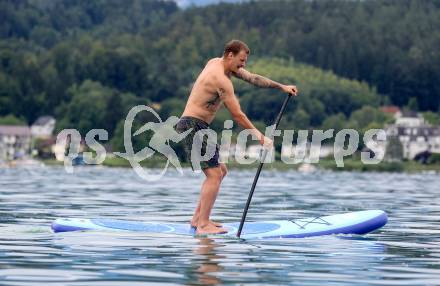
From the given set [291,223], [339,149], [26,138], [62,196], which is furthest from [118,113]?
[291,223]

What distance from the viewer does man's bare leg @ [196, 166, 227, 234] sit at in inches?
760

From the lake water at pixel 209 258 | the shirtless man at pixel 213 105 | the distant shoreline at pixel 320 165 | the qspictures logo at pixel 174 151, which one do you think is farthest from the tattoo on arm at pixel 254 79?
the distant shoreline at pixel 320 165

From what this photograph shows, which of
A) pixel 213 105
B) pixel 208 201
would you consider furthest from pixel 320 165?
pixel 208 201

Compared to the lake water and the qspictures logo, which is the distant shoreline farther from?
the lake water

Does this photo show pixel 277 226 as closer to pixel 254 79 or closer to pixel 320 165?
pixel 254 79

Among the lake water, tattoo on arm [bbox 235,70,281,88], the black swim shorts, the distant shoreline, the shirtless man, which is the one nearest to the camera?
the lake water

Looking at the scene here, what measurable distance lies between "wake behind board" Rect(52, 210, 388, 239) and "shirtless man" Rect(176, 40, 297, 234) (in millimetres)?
441

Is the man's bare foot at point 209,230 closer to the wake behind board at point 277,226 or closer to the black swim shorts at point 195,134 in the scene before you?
the wake behind board at point 277,226

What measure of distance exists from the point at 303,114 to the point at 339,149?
4157cm

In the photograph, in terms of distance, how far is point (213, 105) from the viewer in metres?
19.7

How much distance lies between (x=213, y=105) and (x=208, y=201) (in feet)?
4.75

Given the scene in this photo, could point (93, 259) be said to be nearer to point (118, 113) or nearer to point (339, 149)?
point (339, 149)

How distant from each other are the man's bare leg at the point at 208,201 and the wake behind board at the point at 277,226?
0.20 meters

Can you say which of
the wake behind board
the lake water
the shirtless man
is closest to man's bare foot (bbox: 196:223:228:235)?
the shirtless man
